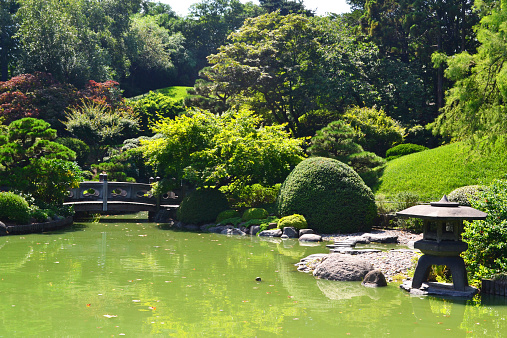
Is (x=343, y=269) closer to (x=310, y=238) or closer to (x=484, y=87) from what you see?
(x=310, y=238)

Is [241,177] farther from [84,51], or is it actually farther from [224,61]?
[84,51]

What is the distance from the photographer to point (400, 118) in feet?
97.8

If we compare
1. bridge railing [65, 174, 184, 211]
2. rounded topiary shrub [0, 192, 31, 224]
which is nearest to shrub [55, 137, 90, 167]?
bridge railing [65, 174, 184, 211]

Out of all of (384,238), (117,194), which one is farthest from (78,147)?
(384,238)

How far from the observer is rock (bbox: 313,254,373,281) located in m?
9.95

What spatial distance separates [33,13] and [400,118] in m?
26.0

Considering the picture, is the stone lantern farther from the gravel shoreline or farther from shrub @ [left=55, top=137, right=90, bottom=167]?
shrub @ [left=55, top=137, right=90, bottom=167]

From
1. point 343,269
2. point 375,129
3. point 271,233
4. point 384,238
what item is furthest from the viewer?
point 375,129

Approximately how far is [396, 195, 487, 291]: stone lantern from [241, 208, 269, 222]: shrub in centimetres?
1050

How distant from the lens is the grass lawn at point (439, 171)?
1975 cm

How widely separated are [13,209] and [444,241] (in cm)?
1421

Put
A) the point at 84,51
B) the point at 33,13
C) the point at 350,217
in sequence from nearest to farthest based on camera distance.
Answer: the point at 350,217 < the point at 33,13 < the point at 84,51

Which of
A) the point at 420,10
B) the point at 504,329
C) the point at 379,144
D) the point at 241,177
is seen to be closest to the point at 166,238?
the point at 241,177

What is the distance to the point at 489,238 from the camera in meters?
8.73
